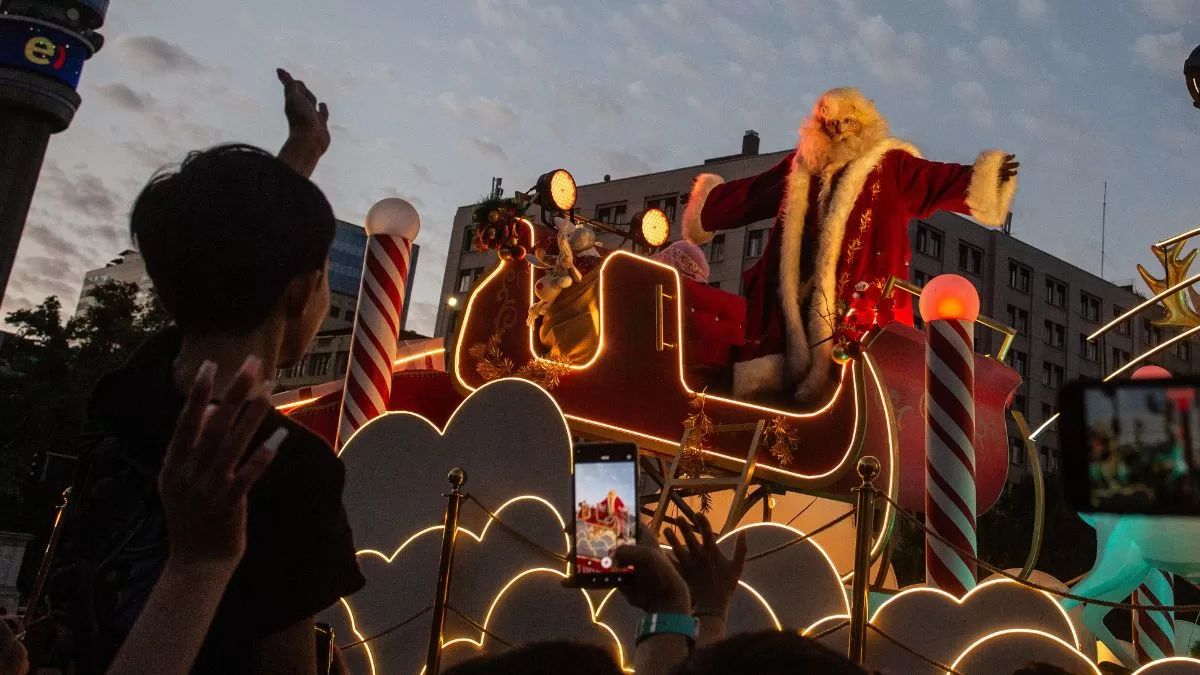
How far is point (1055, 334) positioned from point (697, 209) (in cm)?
4605

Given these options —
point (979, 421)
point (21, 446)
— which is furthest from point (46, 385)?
point (979, 421)

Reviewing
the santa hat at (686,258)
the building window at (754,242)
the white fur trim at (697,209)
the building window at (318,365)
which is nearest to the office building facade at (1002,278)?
the building window at (754,242)

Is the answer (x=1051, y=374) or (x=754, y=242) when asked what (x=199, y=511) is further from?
(x=1051, y=374)

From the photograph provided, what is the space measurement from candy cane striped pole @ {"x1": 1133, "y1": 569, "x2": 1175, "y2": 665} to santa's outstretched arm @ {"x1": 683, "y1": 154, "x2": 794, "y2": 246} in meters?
3.76

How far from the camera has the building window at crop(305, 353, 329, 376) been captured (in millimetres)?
57625

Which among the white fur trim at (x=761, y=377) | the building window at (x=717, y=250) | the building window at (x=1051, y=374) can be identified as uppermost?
the building window at (x=717, y=250)

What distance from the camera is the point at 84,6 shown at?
44875 mm

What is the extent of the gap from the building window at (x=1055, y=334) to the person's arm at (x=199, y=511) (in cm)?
5235

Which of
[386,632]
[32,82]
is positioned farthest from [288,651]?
[32,82]

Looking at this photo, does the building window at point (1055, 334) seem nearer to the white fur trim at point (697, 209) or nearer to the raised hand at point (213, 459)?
the white fur trim at point (697, 209)

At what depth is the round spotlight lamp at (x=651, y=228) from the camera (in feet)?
27.7

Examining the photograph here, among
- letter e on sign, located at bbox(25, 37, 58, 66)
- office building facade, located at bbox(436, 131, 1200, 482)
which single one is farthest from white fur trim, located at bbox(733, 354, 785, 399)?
letter e on sign, located at bbox(25, 37, 58, 66)

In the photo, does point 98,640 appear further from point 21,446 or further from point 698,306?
point 21,446

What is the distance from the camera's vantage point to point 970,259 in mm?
46719
